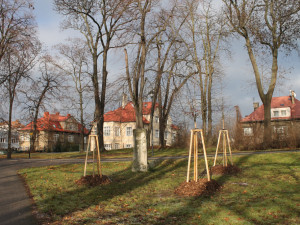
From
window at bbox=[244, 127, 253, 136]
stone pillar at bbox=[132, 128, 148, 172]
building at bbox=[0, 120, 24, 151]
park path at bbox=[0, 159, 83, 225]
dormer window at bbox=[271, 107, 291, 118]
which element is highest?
dormer window at bbox=[271, 107, 291, 118]

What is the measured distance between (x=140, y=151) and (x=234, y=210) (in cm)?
781

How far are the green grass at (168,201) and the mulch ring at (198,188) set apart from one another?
0.29 m

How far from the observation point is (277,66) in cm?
2355

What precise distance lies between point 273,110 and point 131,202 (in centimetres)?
4637

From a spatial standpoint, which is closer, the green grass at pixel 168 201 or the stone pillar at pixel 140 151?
the green grass at pixel 168 201

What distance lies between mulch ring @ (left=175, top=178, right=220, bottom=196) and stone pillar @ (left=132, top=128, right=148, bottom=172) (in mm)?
5107

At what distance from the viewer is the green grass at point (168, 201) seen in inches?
233

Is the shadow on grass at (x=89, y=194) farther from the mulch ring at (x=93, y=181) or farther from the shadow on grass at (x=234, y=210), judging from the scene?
the shadow on grass at (x=234, y=210)

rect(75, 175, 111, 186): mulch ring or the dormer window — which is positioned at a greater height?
the dormer window

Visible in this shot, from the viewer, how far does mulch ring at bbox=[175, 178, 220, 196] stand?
8114 mm

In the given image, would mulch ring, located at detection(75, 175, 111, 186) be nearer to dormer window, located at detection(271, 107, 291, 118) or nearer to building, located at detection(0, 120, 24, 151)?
building, located at detection(0, 120, 24, 151)

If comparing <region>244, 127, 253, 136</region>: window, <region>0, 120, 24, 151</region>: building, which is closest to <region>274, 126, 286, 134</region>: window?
<region>244, 127, 253, 136</region>: window

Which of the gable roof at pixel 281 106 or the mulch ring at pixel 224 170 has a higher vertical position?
the gable roof at pixel 281 106

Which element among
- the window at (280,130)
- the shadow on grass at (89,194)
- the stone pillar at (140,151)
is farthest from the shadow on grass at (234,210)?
the window at (280,130)
